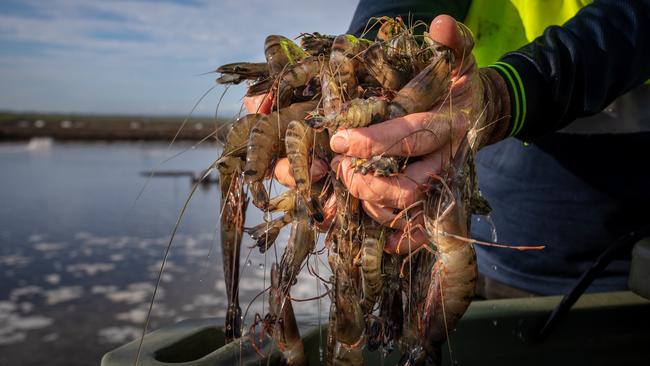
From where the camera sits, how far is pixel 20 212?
12.9m

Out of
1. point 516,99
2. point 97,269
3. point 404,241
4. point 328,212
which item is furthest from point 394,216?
point 97,269

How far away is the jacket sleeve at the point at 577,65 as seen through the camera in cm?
193

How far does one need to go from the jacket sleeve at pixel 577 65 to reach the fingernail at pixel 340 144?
583 mm

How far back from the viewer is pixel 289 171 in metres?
1.85

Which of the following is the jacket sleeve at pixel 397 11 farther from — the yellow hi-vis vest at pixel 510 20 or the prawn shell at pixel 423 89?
the prawn shell at pixel 423 89

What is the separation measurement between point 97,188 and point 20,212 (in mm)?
3478

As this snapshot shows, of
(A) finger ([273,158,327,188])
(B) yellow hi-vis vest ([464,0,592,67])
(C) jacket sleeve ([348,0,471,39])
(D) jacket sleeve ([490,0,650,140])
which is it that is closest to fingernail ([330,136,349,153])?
(A) finger ([273,158,327,188])

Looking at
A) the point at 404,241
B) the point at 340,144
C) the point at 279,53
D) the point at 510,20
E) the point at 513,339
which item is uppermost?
the point at 510,20

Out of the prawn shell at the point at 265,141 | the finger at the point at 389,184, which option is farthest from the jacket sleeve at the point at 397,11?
the finger at the point at 389,184

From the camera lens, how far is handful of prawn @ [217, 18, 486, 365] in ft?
5.57

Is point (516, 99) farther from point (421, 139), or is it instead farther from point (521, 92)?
point (421, 139)

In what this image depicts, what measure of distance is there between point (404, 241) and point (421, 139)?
361 millimetres

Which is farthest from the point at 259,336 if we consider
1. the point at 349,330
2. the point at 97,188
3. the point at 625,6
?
the point at 97,188

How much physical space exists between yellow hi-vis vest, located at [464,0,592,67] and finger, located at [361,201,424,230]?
1413mm
